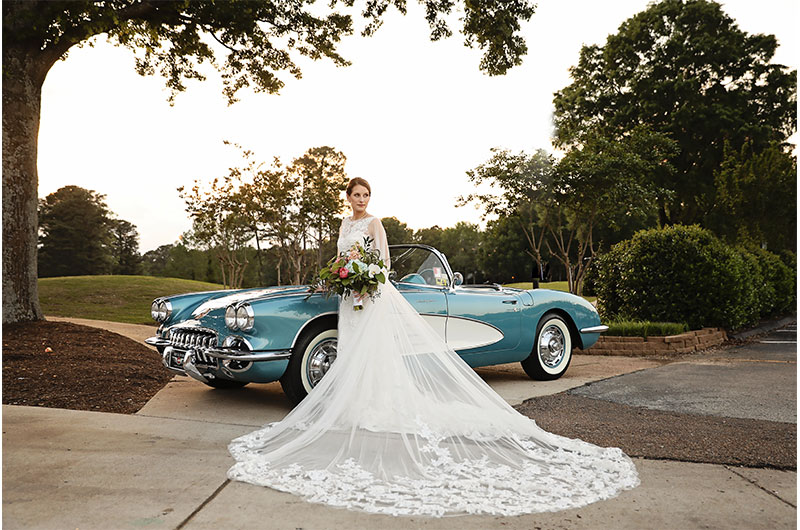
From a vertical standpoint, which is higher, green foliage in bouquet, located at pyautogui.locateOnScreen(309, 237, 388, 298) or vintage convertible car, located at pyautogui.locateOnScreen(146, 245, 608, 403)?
green foliage in bouquet, located at pyautogui.locateOnScreen(309, 237, 388, 298)

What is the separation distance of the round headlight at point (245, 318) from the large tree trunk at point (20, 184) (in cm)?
552

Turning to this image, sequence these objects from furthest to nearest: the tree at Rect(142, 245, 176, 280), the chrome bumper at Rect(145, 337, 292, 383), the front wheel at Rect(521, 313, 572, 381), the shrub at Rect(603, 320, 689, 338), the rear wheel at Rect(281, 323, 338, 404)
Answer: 1. the tree at Rect(142, 245, 176, 280)
2. the shrub at Rect(603, 320, 689, 338)
3. the front wheel at Rect(521, 313, 572, 381)
4. the rear wheel at Rect(281, 323, 338, 404)
5. the chrome bumper at Rect(145, 337, 292, 383)

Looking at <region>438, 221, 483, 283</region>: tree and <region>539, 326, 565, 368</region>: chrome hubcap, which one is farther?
<region>438, 221, 483, 283</region>: tree

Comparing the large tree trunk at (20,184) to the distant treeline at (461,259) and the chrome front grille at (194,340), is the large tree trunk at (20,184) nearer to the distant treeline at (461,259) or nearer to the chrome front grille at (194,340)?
the chrome front grille at (194,340)

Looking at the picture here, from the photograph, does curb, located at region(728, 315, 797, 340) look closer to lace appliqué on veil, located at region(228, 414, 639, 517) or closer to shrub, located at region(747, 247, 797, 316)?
shrub, located at region(747, 247, 797, 316)

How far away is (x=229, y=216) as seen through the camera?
23.5 m

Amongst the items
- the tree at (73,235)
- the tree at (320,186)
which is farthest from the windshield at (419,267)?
the tree at (73,235)

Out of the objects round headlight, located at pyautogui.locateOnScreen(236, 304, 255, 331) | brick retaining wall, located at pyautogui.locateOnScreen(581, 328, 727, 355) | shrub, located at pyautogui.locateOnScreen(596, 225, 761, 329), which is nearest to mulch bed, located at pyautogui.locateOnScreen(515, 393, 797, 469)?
round headlight, located at pyautogui.locateOnScreen(236, 304, 255, 331)

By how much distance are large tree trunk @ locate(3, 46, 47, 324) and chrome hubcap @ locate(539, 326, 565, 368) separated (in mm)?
7260

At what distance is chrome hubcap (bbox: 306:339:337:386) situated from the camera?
5355 millimetres

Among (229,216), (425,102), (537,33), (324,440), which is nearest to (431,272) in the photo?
(324,440)

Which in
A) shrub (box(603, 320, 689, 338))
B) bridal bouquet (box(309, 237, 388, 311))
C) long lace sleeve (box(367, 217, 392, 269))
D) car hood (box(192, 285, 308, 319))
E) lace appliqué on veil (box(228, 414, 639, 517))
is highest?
long lace sleeve (box(367, 217, 392, 269))

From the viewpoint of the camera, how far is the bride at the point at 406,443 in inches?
122

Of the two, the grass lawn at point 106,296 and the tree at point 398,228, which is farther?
the tree at point 398,228
